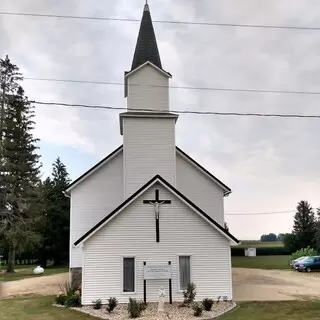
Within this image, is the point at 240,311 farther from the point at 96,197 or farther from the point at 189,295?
the point at 96,197

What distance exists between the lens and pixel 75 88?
20250 mm

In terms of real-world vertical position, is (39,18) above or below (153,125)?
above

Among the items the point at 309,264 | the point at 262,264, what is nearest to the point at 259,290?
the point at 309,264

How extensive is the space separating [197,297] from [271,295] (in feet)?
14.1

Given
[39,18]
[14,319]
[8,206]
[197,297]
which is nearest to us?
[14,319]

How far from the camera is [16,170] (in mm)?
41875

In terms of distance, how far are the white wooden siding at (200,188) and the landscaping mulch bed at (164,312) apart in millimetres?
7200

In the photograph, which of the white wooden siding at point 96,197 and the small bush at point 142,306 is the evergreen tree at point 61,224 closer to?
the white wooden siding at point 96,197

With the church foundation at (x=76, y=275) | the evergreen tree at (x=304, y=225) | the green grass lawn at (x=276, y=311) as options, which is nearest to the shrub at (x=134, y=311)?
the green grass lawn at (x=276, y=311)

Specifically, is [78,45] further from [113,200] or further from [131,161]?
[113,200]

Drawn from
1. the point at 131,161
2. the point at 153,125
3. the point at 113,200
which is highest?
the point at 153,125

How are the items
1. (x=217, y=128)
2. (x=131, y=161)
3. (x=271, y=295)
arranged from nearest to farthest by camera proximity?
(x=271, y=295)
(x=131, y=161)
(x=217, y=128)

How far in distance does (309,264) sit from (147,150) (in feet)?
69.2

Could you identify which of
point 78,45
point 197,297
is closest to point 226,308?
point 197,297
